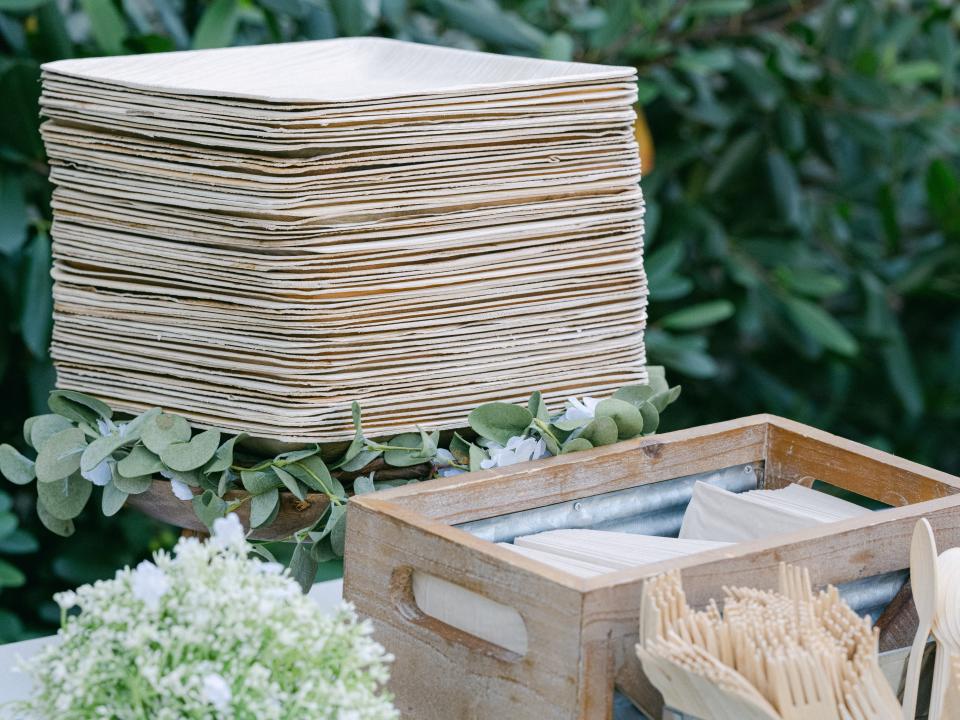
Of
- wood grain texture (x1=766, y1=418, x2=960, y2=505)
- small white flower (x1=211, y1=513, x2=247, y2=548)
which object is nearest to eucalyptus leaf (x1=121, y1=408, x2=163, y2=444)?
small white flower (x1=211, y1=513, x2=247, y2=548)

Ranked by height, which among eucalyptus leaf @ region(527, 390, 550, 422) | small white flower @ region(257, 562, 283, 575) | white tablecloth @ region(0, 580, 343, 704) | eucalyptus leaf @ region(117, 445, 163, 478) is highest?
small white flower @ region(257, 562, 283, 575)

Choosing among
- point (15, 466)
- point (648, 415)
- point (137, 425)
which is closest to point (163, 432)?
point (137, 425)

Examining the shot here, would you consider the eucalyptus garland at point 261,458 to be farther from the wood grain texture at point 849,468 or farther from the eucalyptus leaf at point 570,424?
the wood grain texture at point 849,468

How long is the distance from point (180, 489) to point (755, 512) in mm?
393

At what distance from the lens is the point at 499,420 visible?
82cm

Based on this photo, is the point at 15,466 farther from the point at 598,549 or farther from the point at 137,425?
the point at 598,549

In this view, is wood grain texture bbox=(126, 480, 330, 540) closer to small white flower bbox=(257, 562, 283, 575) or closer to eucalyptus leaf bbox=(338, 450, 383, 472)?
eucalyptus leaf bbox=(338, 450, 383, 472)

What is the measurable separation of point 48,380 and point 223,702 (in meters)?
0.85

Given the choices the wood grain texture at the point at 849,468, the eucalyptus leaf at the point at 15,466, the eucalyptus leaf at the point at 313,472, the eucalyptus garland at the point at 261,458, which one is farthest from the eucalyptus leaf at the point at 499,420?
the eucalyptus leaf at the point at 15,466

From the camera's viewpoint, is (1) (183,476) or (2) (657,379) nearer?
(1) (183,476)

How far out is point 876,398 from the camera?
2365 mm

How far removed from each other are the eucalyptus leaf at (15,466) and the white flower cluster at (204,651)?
277 mm

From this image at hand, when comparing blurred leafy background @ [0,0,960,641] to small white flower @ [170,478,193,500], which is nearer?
small white flower @ [170,478,193,500]

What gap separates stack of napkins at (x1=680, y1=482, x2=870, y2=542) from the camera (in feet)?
2.63
